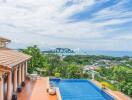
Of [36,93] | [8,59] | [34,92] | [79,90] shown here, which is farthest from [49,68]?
[8,59]

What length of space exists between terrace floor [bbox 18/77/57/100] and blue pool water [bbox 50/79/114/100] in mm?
1832

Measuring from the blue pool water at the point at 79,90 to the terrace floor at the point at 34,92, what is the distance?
6.01 feet

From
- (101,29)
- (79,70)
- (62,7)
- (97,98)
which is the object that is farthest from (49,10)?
(101,29)

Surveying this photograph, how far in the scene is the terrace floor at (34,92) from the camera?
54.1 ft

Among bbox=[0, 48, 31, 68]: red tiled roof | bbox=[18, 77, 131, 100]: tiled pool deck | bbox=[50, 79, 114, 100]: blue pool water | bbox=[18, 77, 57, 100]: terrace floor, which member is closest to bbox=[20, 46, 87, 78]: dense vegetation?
bbox=[50, 79, 114, 100]: blue pool water

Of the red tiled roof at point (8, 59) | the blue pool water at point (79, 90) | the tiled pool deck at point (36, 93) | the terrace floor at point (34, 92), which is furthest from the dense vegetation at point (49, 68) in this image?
the red tiled roof at point (8, 59)

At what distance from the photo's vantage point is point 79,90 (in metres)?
22.3

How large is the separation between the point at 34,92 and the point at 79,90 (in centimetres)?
535

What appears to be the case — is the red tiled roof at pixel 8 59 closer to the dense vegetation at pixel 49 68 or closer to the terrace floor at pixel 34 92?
the terrace floor at pixel 34 92

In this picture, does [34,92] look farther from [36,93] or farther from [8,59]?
[8,59]

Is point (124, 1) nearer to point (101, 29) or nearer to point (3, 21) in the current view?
point (101, 29)

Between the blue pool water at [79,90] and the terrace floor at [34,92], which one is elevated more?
the terrace floor at [34,92]

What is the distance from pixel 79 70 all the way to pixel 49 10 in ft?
23.8

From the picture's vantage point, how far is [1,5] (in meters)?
24.6
